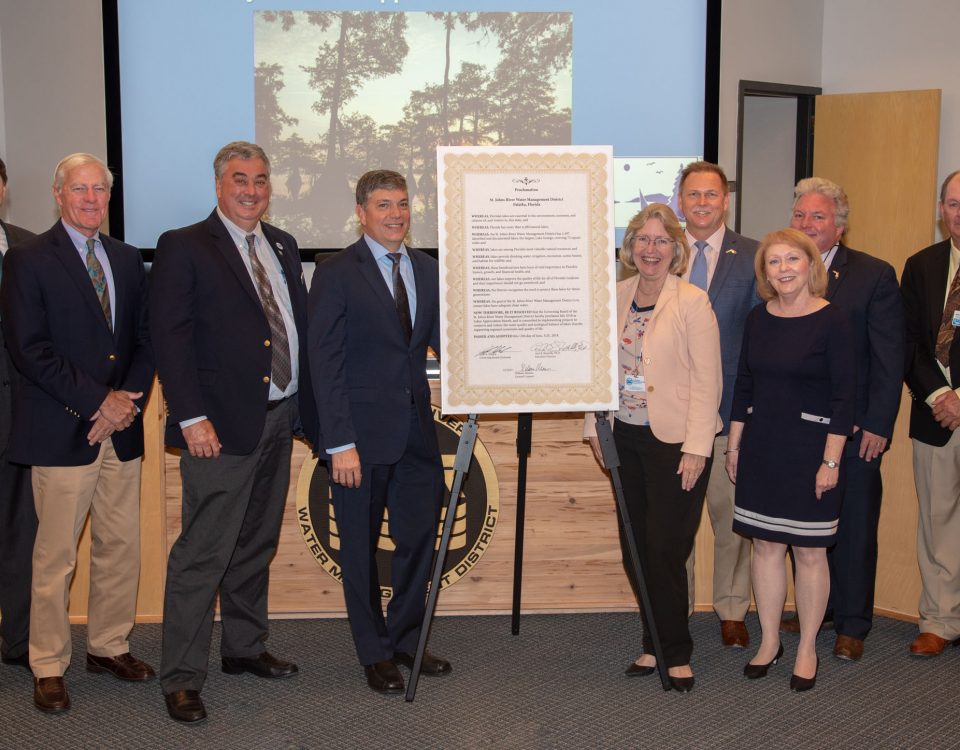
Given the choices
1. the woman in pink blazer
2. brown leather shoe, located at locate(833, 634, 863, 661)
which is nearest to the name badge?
the woman in pink blazer

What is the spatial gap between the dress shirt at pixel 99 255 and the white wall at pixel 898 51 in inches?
199

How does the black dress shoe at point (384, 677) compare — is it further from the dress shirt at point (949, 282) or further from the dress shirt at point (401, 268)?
the dress shirt at point (949, 282)

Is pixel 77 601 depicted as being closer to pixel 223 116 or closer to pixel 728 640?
pixel 728 640

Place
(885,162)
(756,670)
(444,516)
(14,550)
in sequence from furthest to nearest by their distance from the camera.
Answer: (885,162) → (444,516) → (14,550) → (756,670)

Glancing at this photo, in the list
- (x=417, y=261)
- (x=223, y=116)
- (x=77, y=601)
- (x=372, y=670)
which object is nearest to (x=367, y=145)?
(x=223, y=116)

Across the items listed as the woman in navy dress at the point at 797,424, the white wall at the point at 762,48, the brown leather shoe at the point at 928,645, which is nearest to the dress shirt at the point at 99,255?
the woman in navy dress at the point at 797,424

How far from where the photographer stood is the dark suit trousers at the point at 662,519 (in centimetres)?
302

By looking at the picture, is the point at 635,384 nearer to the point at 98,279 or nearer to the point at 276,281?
the point at 276,281

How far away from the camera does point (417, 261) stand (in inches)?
123

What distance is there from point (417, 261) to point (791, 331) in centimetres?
127

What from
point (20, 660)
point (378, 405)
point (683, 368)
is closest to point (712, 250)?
point (683, 368)

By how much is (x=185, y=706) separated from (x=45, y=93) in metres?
4.09

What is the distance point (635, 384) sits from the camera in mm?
3018

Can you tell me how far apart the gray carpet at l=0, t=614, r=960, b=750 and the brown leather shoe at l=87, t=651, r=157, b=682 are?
0.03 meters
